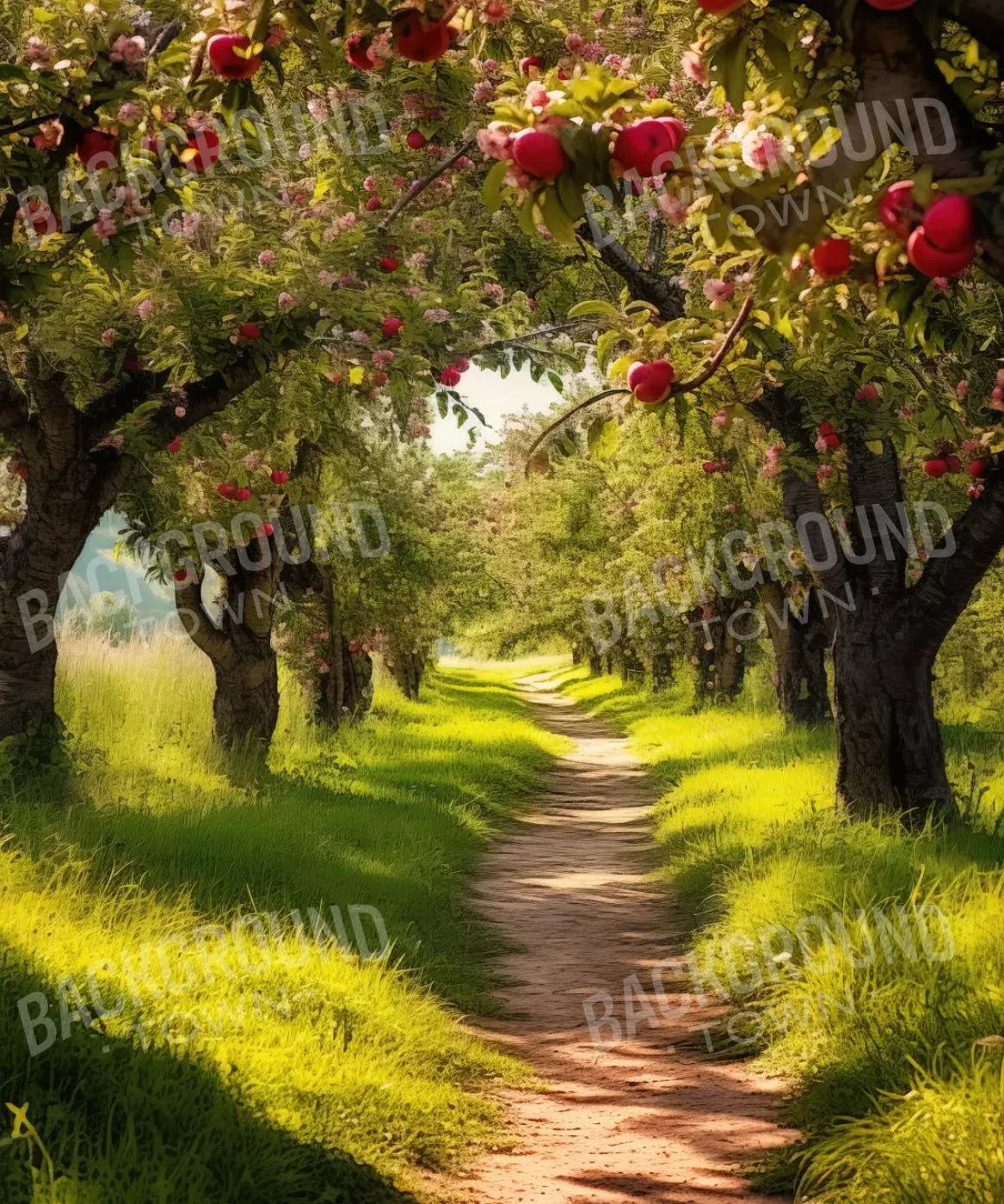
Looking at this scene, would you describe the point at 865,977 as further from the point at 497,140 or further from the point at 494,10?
the point at 497,140

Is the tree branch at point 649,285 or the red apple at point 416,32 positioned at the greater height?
the tree branch at point 649,285

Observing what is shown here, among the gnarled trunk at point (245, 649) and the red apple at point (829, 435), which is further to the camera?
the gnarled trunk at point (245, 649)

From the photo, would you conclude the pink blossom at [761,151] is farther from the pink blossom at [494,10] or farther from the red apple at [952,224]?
the pink blossom at [494,10]

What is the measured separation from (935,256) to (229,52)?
1585mm

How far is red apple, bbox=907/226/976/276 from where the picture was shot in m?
2.21

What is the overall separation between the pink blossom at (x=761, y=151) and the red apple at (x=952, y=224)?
39cm

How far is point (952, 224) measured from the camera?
218cm

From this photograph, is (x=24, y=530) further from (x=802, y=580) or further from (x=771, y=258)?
(x=802, y=580)

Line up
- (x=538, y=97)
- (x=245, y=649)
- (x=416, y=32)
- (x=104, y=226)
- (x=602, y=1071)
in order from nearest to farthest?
1. (x=538, y=97)
2. (x=416, y=32)
3. (x=104, y=226)
4. (x=602, y=1071)
5. (x=245, y=649)

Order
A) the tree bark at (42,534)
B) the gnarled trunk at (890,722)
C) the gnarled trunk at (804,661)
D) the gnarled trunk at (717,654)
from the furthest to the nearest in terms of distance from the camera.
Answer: the gnarled trunk at (717,654) < the gnarled trunk at (804,661) < the gnarled trunk at (890,722) < the tree bark at (42,534)

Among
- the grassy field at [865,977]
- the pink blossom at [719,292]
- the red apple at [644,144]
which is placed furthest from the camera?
the grassy field at [865,977]

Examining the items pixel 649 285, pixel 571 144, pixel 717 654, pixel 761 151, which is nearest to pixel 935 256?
pixel 761 151

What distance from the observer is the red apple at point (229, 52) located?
2.70m

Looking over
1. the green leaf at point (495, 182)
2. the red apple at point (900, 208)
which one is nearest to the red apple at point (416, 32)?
the green leaf at point (495, 182)
